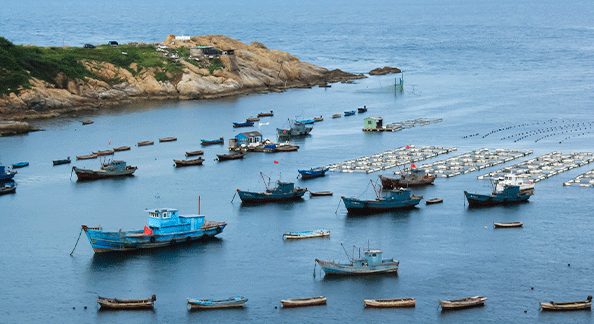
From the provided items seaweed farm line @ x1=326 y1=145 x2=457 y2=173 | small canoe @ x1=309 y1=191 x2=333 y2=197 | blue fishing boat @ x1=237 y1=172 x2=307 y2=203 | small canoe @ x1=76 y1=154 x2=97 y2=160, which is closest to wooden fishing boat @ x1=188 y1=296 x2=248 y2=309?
blue fishing boat @ x1=237 y1=172 x2=307 y2=203

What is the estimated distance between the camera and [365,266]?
263 ft

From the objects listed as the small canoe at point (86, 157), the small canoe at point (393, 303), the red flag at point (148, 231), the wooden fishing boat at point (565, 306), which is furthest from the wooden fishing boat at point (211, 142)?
the wooden fishing boat at point (565, 306)

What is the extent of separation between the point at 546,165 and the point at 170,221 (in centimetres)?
6035

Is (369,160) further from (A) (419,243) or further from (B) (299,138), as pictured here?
(A) (419,243)

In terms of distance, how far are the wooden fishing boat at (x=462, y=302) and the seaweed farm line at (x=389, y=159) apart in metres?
51.1

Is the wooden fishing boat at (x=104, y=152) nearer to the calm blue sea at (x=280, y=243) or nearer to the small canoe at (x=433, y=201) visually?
the calm blue sea at (x=280, y=243)

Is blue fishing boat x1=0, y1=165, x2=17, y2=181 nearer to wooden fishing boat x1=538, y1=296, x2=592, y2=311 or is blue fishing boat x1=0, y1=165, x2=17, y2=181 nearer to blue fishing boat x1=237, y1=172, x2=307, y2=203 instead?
blue fishing boat x1=237, y1=172, x2=307, y2=203

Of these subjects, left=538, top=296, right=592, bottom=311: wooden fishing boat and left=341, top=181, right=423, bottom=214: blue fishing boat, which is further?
left=341, top=181, right=423, bottom=214: blue fishing boat

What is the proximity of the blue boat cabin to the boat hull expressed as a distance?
0.74 m

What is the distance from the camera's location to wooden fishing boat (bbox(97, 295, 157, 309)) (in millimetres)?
72375

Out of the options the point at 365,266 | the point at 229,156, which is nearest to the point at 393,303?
the point at 365,266

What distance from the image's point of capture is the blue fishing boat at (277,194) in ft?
353

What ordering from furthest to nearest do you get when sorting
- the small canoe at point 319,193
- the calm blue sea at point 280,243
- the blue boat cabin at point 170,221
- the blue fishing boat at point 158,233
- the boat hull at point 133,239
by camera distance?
the small canoe at point 319,193 < the blue boat cabin at point 170,221 < the blue fishing boat at point 158,233 < the boat hull at point 133,239 < the calm blue sea at point 280,243

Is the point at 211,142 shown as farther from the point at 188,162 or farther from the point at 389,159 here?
the point at 389,159
